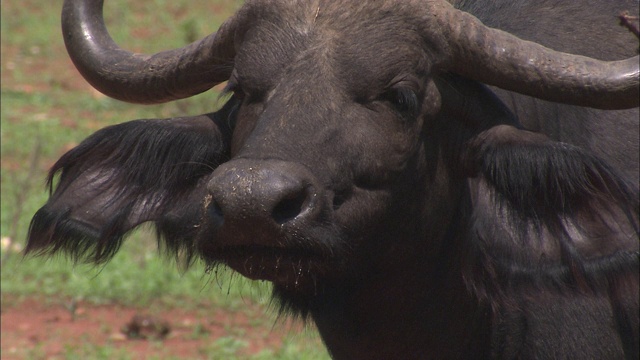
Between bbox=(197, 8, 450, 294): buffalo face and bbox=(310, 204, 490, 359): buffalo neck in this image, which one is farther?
bbox=(310, 204, 490, 359): buffalo neck

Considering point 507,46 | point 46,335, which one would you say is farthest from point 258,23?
point 46,335

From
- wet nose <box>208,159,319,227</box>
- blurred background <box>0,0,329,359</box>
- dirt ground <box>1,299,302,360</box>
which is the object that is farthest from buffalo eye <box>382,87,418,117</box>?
dirt ground <box>1,299,302,360</box>

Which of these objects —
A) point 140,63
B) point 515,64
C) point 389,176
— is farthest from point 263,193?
point 140,63

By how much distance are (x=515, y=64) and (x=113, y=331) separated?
3129 mm

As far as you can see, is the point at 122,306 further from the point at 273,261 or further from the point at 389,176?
the point at 273,261

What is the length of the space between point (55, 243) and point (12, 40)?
10.0m

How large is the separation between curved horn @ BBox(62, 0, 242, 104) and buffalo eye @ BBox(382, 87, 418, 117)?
0.64 m

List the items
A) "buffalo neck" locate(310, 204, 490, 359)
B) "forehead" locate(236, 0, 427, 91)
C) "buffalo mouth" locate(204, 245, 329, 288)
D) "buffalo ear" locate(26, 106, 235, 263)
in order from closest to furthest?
1. "buffalo mouth" locate(204, 245, 329, 288)
2. "forehead" locate(236, 0, 427, 91)
3. "buffalo neck" locate(310, 204, 490, 359)
4. "buffalo ear" locate(26, 106, 235, 263)

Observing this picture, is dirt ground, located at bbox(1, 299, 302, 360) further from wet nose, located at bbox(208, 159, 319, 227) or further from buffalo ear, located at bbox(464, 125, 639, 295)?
wet nose, located at bbox(208, 159, 319, 227)

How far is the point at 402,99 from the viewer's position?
11.1 feet

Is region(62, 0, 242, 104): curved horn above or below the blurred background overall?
above

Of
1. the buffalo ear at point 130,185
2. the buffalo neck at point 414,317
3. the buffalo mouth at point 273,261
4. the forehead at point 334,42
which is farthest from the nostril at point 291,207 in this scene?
the buffalo ear at point 130,185

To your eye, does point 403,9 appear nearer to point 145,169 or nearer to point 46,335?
point 145,169

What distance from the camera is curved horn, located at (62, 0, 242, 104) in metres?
3.86
